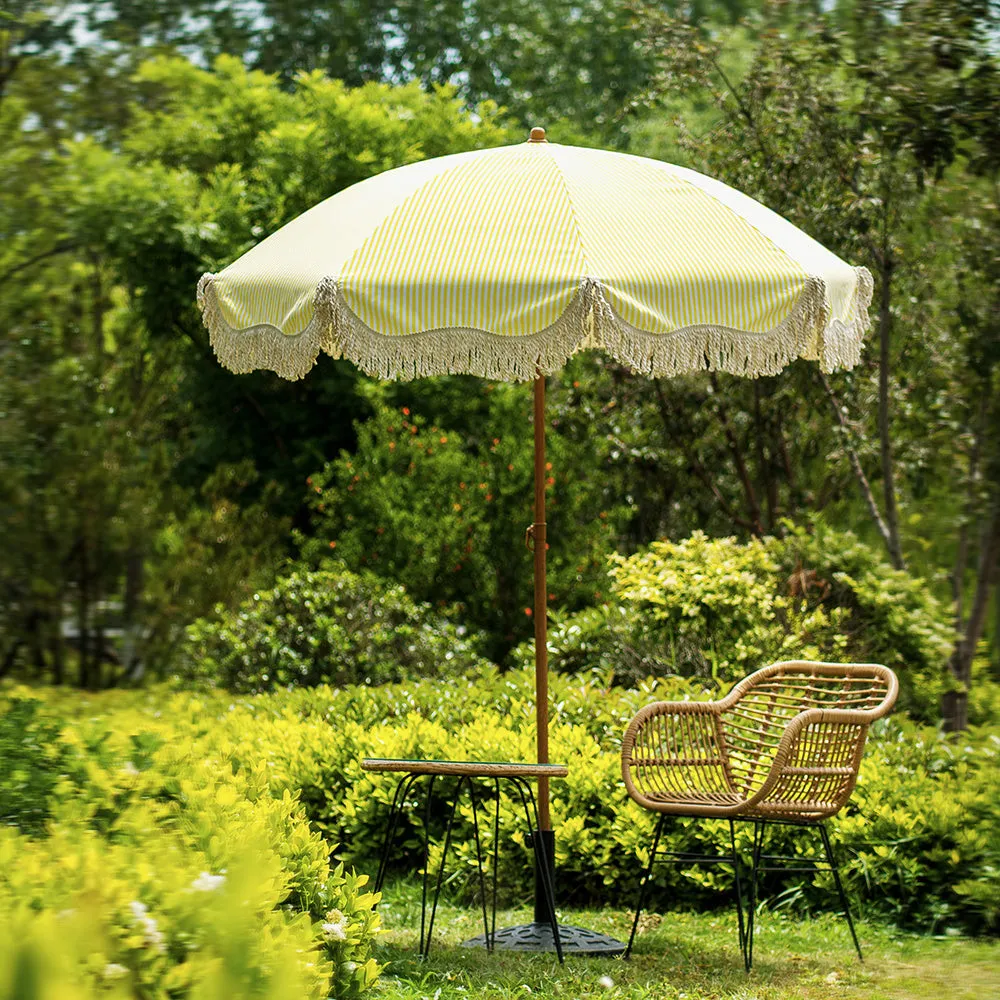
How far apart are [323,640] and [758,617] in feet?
8.90

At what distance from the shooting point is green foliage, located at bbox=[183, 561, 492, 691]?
844cm

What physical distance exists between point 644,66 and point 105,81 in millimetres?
13665

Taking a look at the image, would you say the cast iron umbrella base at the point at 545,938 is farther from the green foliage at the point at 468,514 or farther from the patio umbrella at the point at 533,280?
the green foliage at the point at 468,514

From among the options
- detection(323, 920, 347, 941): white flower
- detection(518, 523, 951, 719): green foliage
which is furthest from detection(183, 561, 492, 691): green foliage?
detection(323, 920, 347, 941): white flower

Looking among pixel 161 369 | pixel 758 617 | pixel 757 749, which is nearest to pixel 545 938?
pixel 757 749

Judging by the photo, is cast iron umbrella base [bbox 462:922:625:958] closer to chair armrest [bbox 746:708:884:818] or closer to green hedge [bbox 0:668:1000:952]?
green hedge [bbox 0:668:1000:952]

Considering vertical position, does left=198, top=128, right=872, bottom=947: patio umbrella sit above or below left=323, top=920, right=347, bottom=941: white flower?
above

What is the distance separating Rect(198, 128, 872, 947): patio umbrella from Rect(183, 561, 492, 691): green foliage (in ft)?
12.2

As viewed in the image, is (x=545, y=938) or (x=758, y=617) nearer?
(x=545, y=938)

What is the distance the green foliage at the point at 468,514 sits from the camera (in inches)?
399

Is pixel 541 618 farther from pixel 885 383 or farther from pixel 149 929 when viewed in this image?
pixel 885 383

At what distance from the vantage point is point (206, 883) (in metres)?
2.64

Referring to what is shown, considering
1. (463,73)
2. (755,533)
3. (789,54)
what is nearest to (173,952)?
(789,54)

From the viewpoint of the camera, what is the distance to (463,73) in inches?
868
